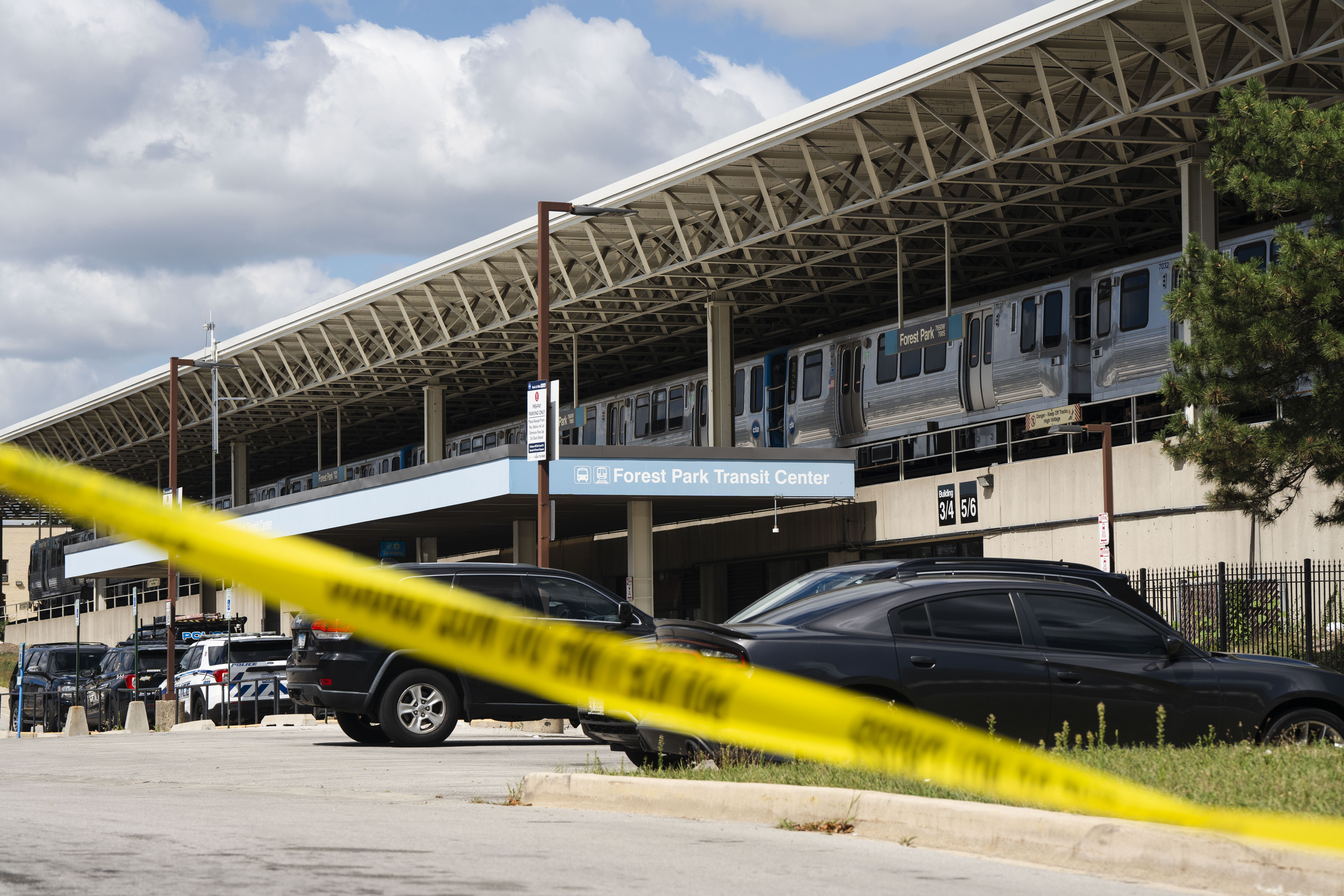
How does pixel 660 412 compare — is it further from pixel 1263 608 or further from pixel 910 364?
pixel 1263 608

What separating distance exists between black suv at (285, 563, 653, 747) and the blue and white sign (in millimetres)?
16589

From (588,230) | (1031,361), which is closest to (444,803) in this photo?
(1031,361)

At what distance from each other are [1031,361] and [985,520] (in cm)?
367

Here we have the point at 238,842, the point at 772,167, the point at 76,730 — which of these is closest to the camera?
the point at 238,842

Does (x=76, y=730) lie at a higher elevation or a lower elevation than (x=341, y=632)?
lower

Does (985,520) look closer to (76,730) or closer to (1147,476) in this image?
Answer: (1147,476)

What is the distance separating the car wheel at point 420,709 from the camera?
1650 centimetres

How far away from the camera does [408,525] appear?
42188 mm

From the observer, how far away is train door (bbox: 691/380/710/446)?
141ft

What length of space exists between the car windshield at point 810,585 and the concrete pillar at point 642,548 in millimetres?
22151

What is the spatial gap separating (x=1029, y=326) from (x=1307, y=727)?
21.8 meters

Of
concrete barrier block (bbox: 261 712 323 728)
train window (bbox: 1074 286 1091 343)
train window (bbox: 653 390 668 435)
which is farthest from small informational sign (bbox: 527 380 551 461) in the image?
train window (bbox: 653 390 668 435)

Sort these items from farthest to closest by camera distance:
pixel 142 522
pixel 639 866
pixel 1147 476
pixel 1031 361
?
pixel 1031 361 < pixel 1147 476 < pixel 639 866 < pixel 142 522

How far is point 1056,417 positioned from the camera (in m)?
26.8
